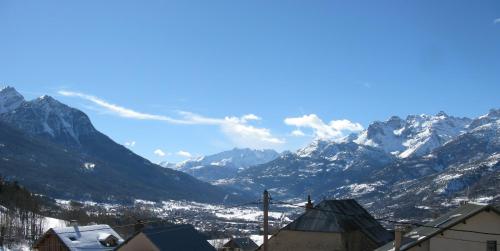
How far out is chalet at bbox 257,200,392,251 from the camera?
58031 millimetres

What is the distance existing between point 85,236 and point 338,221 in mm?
49832

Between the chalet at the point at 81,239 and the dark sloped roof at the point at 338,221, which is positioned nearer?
the dark sloped roof at the point at 338,221

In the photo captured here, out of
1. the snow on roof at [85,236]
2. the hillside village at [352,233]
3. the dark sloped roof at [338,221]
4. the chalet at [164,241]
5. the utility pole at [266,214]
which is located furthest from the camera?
the snow on roof at [85,236]

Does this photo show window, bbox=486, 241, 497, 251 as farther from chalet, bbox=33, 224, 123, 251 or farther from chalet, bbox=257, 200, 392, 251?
chalet, bbox=33, 224, 123, 251

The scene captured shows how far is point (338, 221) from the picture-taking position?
5875 cm

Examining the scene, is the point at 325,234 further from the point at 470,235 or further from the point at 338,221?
the point at 470,235

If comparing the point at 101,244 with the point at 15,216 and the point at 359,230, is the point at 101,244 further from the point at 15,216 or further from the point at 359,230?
the point at 15,216

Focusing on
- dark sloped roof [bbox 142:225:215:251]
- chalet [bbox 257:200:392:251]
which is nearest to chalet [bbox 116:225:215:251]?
dark sloped roof [bbox 142:225:215:251]

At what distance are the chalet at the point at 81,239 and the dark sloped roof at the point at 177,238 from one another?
29.7 m

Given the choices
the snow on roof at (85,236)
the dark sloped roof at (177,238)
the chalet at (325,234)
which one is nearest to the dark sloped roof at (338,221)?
the chalet at (325,234)

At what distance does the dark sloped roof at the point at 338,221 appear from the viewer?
58719 millimetres

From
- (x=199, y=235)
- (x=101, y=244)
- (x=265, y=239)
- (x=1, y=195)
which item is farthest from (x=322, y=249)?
(x=1, y=195)

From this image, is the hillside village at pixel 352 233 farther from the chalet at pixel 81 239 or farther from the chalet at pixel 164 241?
the chalet at pixel 81 239

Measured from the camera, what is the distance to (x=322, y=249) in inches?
2291
